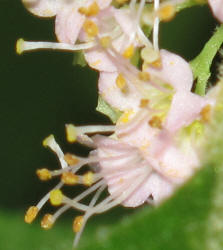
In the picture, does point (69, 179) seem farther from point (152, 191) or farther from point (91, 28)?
point (91, 28)

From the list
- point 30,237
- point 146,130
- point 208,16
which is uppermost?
point 146,130

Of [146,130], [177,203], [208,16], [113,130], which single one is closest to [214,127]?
[177,203]

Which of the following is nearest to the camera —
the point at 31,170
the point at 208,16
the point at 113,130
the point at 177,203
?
the point at 177,203

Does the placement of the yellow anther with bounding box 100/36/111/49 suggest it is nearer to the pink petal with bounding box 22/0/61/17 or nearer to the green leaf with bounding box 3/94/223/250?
the pink petal with bounding box 22/0/61/17

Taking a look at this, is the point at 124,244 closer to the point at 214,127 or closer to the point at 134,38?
the point at 214,127

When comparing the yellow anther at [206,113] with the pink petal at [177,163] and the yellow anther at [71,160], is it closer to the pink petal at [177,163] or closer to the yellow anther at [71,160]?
the pink petal at [177,163]

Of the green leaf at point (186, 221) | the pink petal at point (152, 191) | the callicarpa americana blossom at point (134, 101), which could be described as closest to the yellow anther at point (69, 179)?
the callicarpa americana blossom at point (134, 101)

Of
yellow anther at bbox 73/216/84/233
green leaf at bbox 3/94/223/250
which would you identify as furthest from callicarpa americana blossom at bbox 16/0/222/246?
green leaf at bbox 3/94/223/250

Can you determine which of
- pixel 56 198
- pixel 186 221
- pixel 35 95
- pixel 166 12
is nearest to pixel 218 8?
pixel 166 12
